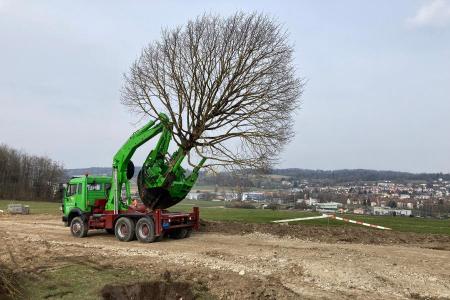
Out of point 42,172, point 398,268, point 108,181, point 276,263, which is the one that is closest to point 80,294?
point 276,263

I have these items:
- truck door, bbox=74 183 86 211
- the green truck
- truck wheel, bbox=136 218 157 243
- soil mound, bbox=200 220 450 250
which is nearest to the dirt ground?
soil mound, bbox=200 220 450 250

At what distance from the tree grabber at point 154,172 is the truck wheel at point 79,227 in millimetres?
1361

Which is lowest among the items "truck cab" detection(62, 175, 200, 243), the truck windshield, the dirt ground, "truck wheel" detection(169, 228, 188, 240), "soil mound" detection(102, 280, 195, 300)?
"soil mound" detection(102, 280, 195, 300)

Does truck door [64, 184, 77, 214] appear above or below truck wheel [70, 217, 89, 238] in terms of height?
above

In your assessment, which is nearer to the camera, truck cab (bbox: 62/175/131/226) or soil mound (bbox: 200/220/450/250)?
soil mound (bbox: 200/220/450/250)

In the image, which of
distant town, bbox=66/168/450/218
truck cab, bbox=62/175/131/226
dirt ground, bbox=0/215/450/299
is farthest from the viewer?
distant town, bbox=66/168/450/218

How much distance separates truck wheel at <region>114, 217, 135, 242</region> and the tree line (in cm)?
5927

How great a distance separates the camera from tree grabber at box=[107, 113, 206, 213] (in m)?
19.2

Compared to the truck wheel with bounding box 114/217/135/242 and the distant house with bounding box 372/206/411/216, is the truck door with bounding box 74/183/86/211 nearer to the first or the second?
the truck wheel with bounding box 114/217/135/242

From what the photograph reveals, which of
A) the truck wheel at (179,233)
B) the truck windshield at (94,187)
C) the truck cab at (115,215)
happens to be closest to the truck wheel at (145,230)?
the truck cab at (115,215)

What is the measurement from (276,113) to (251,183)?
3520mm

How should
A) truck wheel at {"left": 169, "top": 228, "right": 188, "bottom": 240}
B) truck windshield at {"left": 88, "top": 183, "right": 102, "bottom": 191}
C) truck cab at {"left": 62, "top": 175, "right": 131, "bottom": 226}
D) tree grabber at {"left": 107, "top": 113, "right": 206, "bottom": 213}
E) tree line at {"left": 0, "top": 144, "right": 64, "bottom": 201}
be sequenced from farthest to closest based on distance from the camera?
tree line at {"left": 0, "top": 144, "right": 64, "bottom": 201} → truck windshield at {"left": 88, "top": 183, "right": 102, "bottom": 191} → truck cab at {"left": 62, "top": 175, "right": 131, "bottom": 226} → tree grabber at {"left": 107, "top": 113, "right": 206, "bottom": 213} → truck wheel at {"left": 169, "top": 228, "right": 188, "bottom": 240}

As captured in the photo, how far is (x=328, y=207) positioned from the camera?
88.9ft

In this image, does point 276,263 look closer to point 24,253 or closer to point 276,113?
point 24,253
